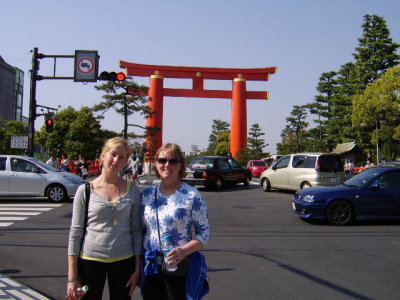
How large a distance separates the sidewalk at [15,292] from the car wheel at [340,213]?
659 centimetres

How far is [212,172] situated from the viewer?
16953 mm

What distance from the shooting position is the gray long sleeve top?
8.65ft

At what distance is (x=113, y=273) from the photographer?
2660 millimetres

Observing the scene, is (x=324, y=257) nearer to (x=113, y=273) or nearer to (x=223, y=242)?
(x=223, y=242)

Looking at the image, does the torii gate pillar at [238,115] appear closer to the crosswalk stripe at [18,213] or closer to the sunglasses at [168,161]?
the crosswalk stripe at [18,213]

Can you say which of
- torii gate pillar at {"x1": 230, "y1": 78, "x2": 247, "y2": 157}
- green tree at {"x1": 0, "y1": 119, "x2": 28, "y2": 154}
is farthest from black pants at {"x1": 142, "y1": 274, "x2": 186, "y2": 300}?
green tree at {"x1": 0, "y1": 119, "x2": 28, "y2": 154}

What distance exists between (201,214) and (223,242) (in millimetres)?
4536

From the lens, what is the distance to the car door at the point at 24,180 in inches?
480

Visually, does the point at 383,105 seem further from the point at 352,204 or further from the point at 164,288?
the point at 164,288

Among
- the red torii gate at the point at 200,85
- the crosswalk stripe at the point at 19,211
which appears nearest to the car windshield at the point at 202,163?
the crosswalk stripe at the point at 19,211

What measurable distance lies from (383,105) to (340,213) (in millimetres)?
22925

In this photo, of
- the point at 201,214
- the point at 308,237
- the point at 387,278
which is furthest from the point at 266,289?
the point at 308,237

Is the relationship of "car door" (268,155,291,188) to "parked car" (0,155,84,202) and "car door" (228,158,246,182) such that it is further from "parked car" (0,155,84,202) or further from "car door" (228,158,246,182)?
"parked car" (0,155,84,202)

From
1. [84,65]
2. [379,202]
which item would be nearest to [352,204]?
[379,202]
